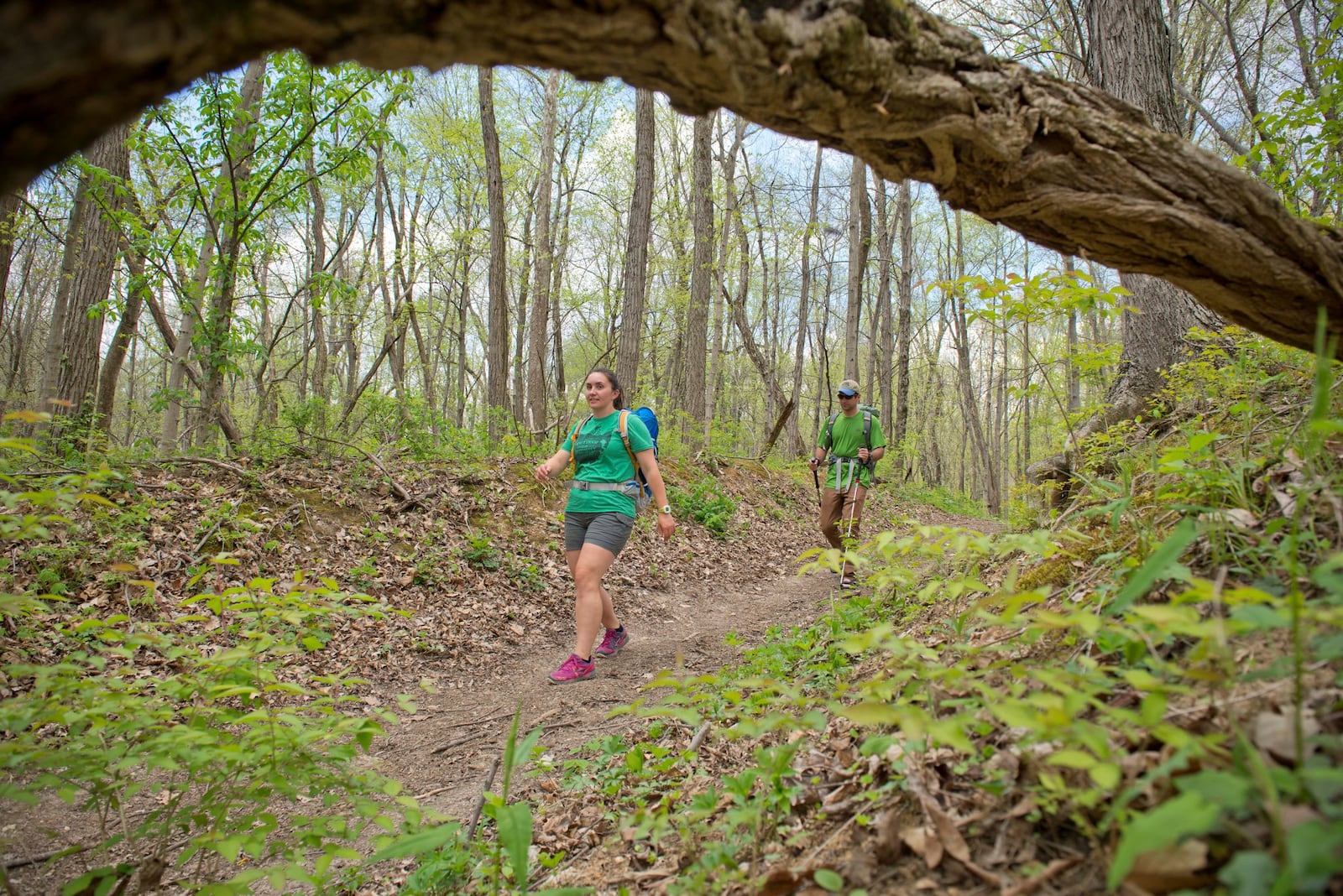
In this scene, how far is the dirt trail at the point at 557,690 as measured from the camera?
3.51 m

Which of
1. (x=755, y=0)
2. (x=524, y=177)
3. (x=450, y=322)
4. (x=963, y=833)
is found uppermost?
(x=524, y=177)

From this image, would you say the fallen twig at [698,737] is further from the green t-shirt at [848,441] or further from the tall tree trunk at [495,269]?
the tall tree trunk at [495,269]

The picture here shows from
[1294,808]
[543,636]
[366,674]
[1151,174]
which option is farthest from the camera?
[543,636]

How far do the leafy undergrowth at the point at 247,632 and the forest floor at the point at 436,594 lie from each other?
0.08 ft

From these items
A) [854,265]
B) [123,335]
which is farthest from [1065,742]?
[854,265]

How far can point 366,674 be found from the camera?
4.65 meters

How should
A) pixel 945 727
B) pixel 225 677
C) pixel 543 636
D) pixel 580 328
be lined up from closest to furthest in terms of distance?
pixel 945 727 → pixel 225 677 → pixel 543 636 → pixel 580 328

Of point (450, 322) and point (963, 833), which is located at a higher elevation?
point (450, 322)

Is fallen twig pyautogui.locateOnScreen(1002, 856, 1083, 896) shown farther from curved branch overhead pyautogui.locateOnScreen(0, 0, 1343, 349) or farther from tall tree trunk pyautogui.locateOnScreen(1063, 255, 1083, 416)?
tall tree trunk pyautogui.locateOnScreen(1063, 255, 1083, 416)

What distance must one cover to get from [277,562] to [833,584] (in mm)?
5922

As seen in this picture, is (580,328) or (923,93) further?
(580,328)


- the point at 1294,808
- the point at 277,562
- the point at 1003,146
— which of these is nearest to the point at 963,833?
the point at 1294,808

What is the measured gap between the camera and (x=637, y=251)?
1013 cm

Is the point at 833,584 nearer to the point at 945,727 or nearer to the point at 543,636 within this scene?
the point at 543,636
